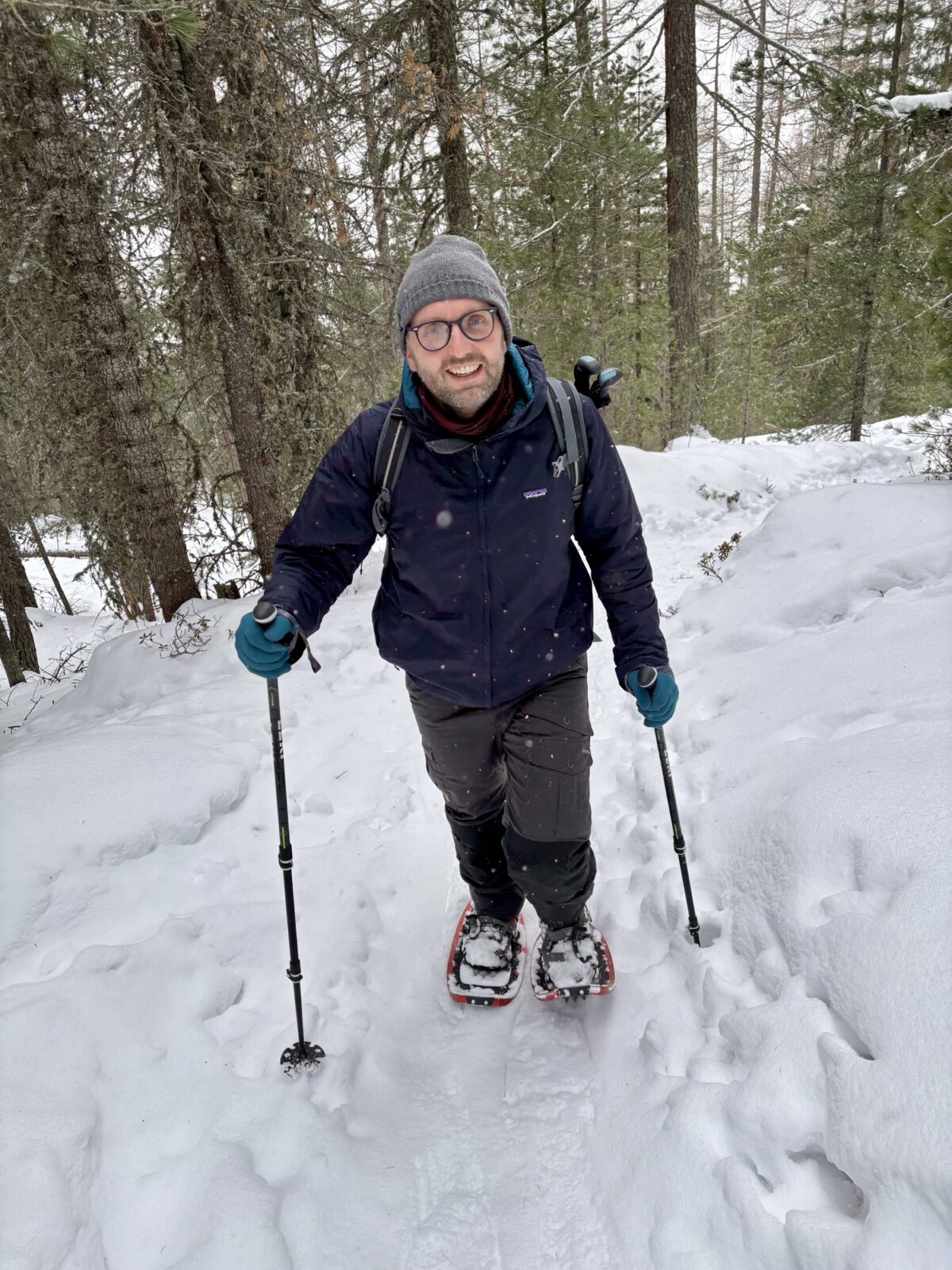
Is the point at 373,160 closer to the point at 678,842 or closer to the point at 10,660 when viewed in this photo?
the point at 678,842

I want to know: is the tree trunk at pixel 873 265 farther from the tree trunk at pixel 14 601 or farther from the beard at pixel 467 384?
the tree trunk at pixel 14 601

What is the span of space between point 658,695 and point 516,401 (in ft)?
3.95

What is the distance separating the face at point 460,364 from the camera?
2.19m

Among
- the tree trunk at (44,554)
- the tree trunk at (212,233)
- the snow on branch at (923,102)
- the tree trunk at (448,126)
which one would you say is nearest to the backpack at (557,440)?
the tree trunk at (212,233)

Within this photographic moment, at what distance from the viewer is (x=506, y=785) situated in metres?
2.77

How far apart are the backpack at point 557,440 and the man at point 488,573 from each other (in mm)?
24

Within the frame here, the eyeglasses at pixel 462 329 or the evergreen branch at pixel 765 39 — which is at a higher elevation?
the evergreen branch at pixel 765 39

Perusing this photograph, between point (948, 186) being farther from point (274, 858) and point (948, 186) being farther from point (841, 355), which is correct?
point (841, 355)

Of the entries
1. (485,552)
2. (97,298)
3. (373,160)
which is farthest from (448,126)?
(485,552)

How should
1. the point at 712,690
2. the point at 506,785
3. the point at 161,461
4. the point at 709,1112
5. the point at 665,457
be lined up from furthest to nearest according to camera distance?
the point at 665,457, the point at 161,461, the point at 712,690, the point at 506,785, the point at 709,1112

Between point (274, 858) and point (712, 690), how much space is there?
3157 millimetres

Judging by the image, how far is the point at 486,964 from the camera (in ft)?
9.65

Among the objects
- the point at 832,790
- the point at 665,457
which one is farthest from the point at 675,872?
the point at 665,457

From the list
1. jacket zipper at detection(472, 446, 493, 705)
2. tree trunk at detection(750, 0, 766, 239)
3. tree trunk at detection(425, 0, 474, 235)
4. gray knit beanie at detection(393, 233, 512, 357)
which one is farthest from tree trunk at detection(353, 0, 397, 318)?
tree trunk at detection(750, 0, 766, 239)
